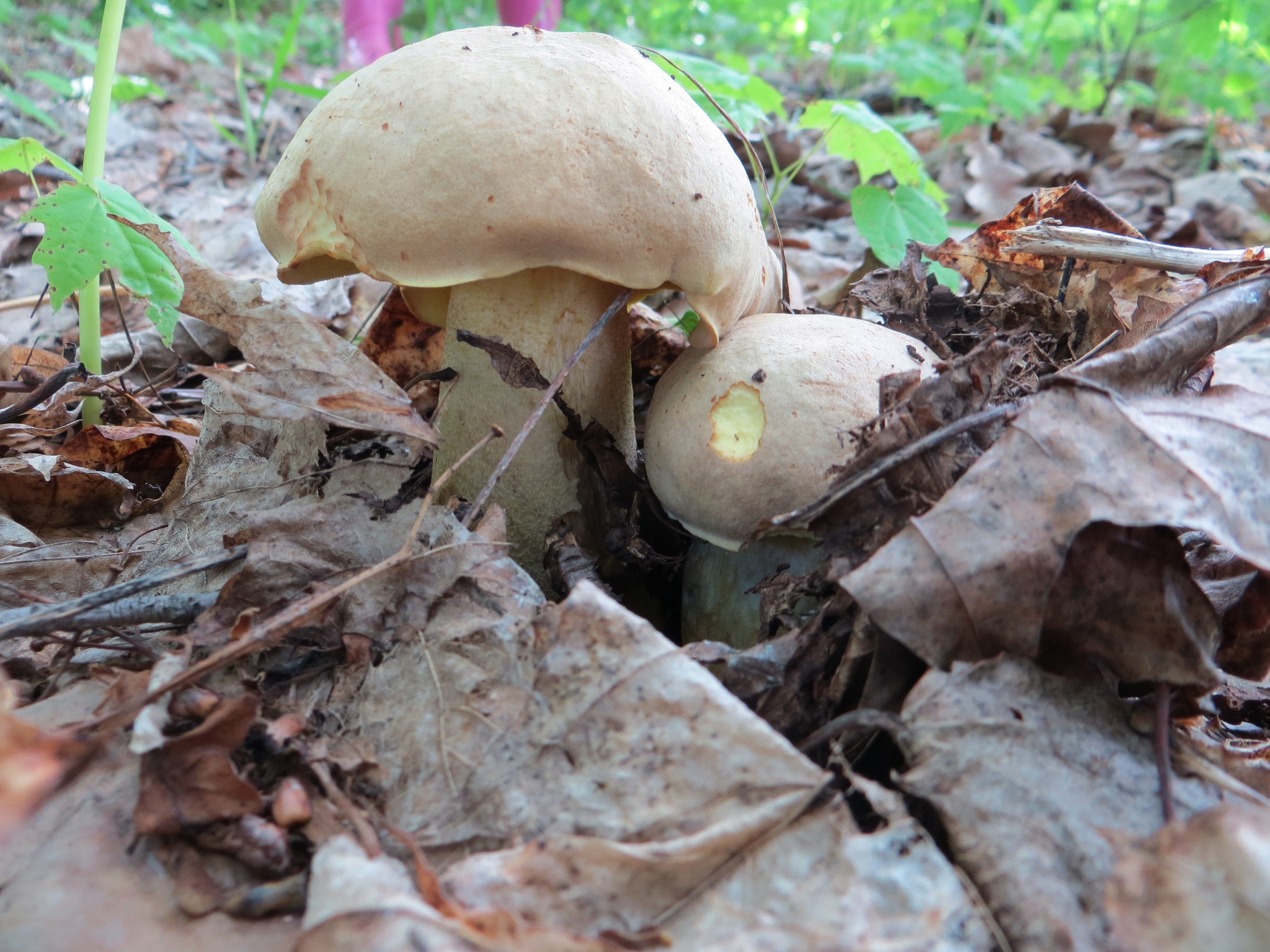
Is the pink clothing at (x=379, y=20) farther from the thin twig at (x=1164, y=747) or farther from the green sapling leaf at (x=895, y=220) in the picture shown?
the thin twig at (x=1164, y=747)

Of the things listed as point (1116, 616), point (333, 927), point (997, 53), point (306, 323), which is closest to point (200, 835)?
point (333, 927)

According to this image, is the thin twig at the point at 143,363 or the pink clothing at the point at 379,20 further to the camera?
the pink clothing at the point at 379,20

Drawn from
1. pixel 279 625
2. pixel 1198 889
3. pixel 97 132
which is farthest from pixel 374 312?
pixel 1198 889

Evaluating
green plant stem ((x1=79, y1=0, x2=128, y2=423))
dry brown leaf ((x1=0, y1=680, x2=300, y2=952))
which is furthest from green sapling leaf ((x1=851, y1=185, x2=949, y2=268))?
dry brown leaf ((x1=0, y1=680, x2=300, y2=952))

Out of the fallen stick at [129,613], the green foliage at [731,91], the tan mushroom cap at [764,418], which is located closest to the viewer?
the fallen stick at [129,613]

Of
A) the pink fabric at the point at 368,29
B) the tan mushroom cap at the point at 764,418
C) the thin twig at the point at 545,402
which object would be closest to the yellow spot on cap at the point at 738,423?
the tan mushroom cap at the point at 764,418

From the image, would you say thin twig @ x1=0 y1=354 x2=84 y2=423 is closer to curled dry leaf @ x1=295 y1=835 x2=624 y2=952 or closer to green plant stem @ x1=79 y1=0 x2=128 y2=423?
green plant stem @ x1=79 y1=0 x2=128 y2=423

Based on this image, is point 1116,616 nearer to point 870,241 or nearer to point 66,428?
point 870,241
